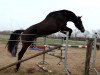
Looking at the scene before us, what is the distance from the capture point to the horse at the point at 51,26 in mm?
10227

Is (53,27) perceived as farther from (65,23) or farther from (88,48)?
(88,48)

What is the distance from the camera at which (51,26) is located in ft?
33.4

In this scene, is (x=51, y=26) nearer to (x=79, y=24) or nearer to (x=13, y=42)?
(x=79, y=24)

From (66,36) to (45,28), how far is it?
0.86m

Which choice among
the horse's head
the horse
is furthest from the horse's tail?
the horse's head

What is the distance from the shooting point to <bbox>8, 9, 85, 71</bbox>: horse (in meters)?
10.2

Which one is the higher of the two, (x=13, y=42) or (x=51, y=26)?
(x=51, y=26)

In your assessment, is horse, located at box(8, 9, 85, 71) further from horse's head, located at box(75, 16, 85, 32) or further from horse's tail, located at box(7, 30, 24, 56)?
horse's tail, located at box(7, 30, 24, 56)

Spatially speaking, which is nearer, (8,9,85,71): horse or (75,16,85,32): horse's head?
(8,9,85,71): horse

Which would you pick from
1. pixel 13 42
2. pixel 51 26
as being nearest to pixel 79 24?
pixel 51 26

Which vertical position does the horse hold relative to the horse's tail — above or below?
above

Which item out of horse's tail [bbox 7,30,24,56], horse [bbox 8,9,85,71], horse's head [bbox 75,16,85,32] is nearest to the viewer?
horse [bbox 8,9,85,71]

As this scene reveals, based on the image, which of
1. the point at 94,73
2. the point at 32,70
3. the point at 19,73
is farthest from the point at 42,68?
the point at 94,73

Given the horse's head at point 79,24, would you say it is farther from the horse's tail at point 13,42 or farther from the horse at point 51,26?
the horse's tail at point 13,42
